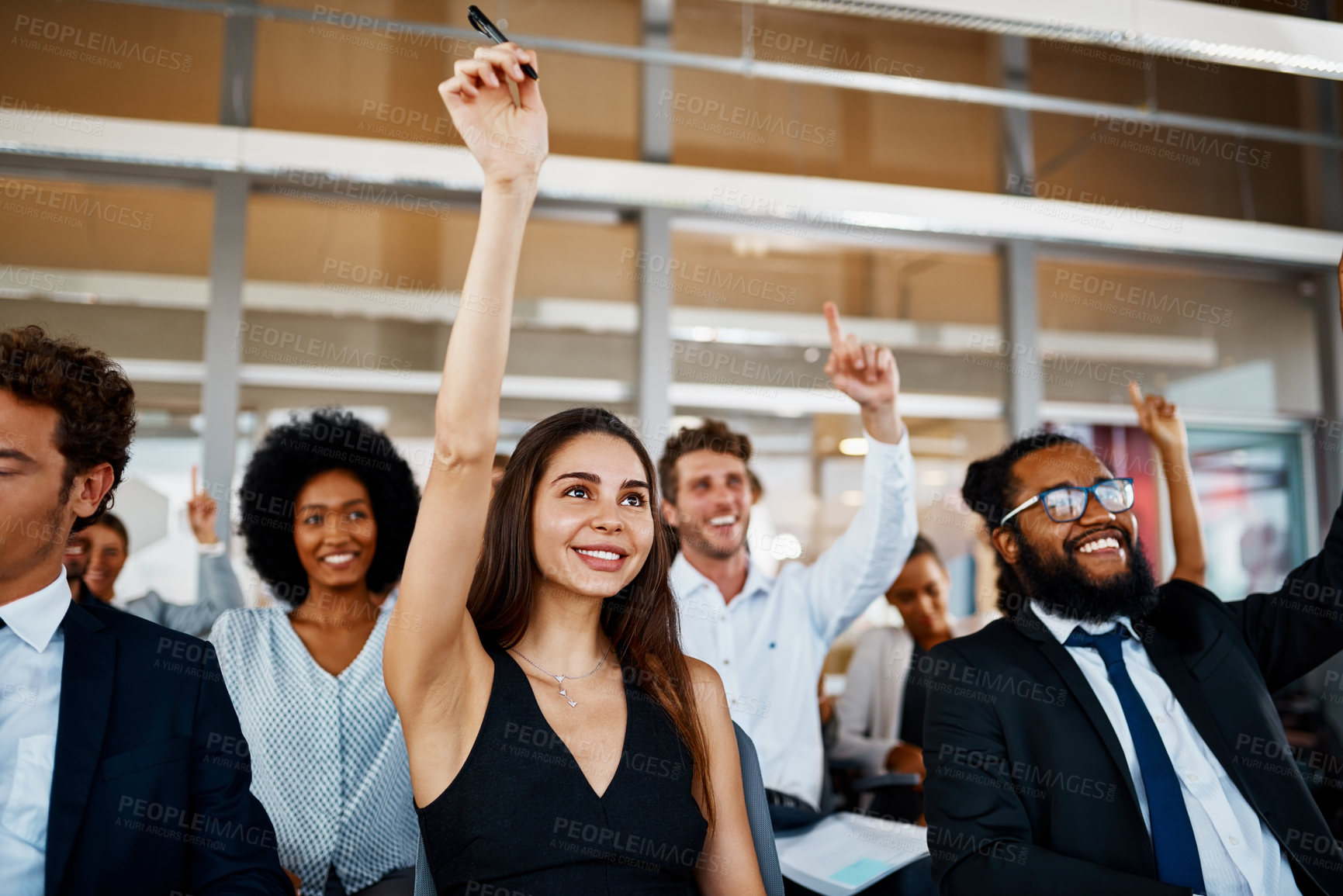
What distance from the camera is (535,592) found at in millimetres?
1938

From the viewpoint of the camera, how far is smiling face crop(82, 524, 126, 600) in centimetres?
363

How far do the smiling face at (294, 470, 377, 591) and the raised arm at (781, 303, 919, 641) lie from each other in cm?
142

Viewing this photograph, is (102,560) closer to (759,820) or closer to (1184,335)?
(759,820)

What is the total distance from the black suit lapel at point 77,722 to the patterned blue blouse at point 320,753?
0.71m

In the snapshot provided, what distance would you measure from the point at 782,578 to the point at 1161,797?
58.3 inches

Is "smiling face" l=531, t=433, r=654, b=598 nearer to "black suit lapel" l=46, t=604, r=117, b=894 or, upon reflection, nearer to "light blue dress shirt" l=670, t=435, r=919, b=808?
"black suit lapel" l=46, t=604, r=117, b=894

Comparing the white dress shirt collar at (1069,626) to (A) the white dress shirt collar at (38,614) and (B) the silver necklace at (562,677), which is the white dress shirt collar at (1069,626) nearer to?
(B) the silver necklace at (562,677)

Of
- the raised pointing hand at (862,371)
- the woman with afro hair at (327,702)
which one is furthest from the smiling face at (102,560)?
the raised pointing hand at (862,371)

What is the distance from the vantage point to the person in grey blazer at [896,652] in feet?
13.1

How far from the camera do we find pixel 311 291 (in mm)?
4824

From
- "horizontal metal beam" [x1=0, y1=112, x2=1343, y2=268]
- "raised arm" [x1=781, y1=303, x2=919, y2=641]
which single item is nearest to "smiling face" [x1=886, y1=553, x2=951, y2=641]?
"raised arm" [x1=781, y1=303, x2=919, y2=641]

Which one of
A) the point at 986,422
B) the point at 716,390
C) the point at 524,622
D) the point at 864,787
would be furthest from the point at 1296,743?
the point at 524,622

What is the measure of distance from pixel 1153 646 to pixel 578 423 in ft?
4.97

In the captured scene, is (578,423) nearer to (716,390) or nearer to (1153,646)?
(1153,646)
